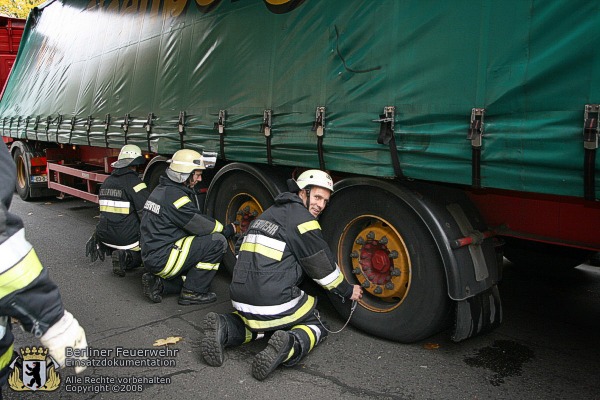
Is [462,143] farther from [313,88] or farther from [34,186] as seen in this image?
[34,186]

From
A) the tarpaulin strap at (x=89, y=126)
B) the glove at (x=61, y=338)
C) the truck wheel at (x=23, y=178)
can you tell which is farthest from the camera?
the truck wheel at (x=23, y=178)

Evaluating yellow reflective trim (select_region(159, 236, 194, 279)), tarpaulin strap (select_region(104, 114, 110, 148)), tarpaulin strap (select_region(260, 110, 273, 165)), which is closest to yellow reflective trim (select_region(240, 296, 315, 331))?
yellow reflective trim (select_region(159, 236, 194, 279))

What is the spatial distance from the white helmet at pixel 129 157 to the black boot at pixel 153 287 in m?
1.49

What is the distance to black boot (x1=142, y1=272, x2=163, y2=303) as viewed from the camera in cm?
454

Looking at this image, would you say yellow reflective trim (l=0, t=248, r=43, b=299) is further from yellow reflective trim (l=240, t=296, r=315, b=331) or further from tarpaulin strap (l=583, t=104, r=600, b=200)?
tarpaulin strap (l=583, t=104, r=600, b=200)

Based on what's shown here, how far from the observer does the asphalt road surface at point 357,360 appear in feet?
9.91

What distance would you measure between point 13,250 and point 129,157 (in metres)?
4.13

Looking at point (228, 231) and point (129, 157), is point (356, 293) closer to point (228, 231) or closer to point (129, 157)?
point (228, 231)

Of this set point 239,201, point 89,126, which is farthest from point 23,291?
point 89,126

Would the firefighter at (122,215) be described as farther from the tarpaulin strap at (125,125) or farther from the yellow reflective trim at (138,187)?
the tarpaulin strap at (125,125)

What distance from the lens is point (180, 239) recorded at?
179 inches

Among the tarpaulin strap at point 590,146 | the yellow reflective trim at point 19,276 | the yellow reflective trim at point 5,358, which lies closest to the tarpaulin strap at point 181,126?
the yellow reflective trim at point 5,358

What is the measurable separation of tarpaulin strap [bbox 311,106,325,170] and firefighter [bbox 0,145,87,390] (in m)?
2.23

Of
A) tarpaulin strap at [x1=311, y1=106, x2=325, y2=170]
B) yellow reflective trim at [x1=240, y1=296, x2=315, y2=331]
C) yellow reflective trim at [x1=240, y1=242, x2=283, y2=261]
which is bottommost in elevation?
yellow reflective trim at [x1=240, y1=296, x2=315, y2=331]
